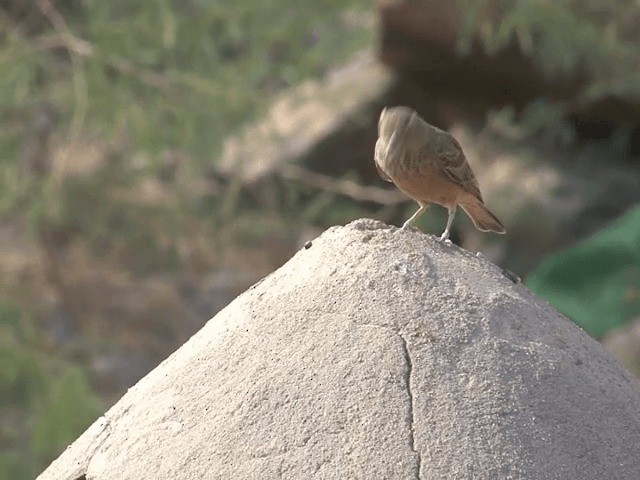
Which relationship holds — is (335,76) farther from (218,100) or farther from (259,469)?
(259,469)

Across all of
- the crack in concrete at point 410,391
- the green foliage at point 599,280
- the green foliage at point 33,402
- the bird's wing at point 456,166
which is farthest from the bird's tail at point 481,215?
the green foliage at point 599,280

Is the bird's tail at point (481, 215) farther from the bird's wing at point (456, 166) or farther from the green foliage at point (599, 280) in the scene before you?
the green foliage at point (599, 280)

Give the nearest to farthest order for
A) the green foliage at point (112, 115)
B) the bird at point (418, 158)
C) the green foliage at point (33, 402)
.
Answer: the bird at point (418, 158) < the green foliage at point (33, 402) < the green foliage at point (112, 115)

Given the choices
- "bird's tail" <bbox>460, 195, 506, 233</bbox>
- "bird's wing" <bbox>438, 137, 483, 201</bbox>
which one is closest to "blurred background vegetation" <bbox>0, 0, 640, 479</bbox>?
"bird's tail" <bbox>460, 195, 506, 233</bbox>

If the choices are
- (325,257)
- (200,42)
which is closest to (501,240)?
(200,42)

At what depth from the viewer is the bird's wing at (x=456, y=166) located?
11.1 feet

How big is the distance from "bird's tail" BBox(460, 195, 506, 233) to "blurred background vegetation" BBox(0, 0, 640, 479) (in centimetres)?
374

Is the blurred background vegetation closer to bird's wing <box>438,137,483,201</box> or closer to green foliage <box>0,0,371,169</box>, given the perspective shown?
green foliage <box>0,0,371,169</box>

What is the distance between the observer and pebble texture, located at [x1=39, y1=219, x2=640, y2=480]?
250cm

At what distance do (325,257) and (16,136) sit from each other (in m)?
5.79

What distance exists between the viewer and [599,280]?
7953mm

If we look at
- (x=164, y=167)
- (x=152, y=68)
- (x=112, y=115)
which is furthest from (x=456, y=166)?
(x=164, y=167)

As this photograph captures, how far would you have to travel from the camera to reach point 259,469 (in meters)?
2.48

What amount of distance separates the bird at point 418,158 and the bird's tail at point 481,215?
0.17 metres
